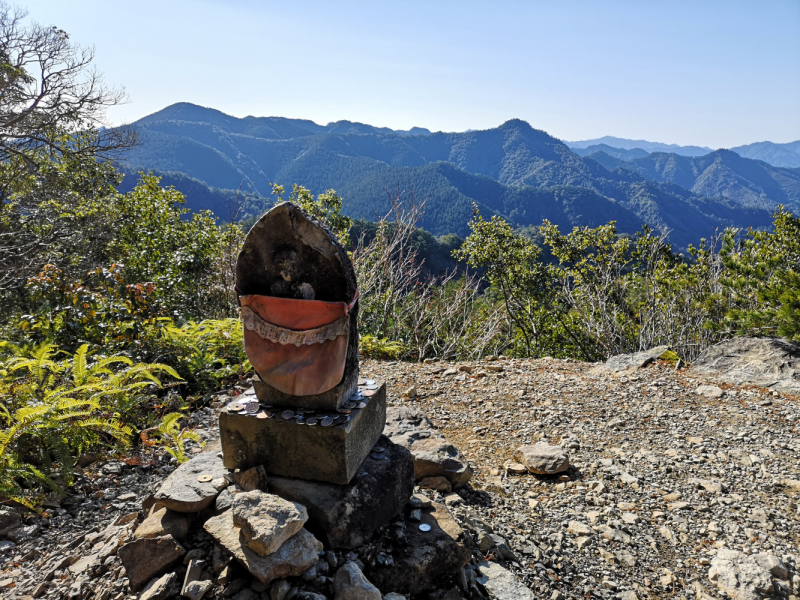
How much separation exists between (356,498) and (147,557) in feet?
3.31

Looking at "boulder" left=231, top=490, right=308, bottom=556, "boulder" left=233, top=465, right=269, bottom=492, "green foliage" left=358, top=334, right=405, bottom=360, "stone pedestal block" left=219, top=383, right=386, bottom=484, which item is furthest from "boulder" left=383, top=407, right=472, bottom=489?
"green foliage" left=358, top=334, right=405, bottom=360

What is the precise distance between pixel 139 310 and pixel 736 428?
21.8 ft

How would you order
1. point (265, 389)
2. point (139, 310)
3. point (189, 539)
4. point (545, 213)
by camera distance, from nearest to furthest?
point (189, 539), point (265, 389), point (139, 310), point (545, 213)

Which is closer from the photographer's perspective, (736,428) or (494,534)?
(494,534)

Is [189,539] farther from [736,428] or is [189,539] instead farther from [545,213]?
[545,213]

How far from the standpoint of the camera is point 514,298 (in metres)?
12.4

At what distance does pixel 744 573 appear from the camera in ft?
8.98

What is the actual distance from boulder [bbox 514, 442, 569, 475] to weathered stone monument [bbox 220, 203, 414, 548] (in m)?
1.71

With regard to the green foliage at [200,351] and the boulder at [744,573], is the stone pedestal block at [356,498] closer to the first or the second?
the boulder at [744,573]

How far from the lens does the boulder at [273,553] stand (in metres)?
2.03

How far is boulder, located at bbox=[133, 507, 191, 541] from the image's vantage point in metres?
2.29

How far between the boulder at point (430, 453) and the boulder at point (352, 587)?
Answer: 56.4 inches

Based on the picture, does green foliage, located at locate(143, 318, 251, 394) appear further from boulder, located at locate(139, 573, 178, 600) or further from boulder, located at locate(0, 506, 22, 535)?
boulder, located at locate(139, 573, 178, 600)

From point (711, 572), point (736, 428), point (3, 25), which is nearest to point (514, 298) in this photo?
point (736, 428)
